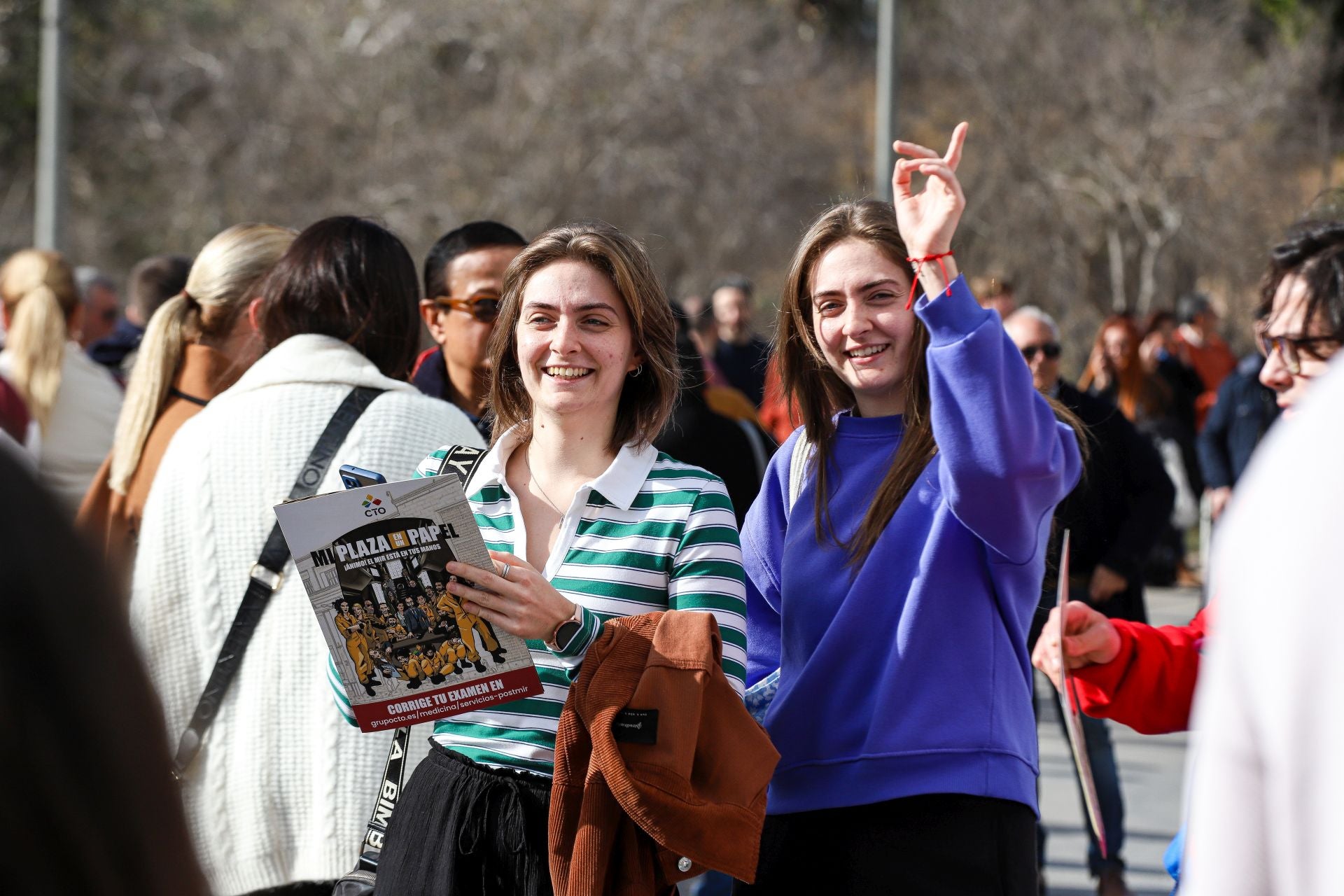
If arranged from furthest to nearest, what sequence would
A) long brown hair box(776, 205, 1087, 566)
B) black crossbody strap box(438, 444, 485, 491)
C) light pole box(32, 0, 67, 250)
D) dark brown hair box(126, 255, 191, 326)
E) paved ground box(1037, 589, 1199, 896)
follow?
1. light pole box(32, 0, 67, 250)
2. paved ground box(1037, 589, 1199, 896)
3. dark brown hair box(126, 255, 191, 326)
4. black crossbody strap box(438, 444, 485, 491)
5. long brown hair box(776, 205, 1087, 566)

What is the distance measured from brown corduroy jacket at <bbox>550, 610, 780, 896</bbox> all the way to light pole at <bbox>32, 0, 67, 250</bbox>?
27.5 ft

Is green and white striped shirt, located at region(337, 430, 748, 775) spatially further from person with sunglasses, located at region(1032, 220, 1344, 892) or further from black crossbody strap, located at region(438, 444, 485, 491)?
person with sunglasses, located at region(1032, 220, 1344, 892)

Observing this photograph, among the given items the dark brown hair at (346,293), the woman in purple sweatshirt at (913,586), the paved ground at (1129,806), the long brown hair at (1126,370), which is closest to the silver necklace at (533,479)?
the woman in purple sweatshirt at (913,586)

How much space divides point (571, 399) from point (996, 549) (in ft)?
2.69

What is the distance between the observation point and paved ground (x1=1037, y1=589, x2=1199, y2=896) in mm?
5902

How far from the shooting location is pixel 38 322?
5453 mm

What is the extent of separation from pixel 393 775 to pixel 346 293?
1.11m

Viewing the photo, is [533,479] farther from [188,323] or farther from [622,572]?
[188,323]

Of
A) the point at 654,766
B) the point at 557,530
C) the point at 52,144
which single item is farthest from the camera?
the point at 52,144

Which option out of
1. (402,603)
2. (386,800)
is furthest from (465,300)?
(402,603)

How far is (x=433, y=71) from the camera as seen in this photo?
1069 inches

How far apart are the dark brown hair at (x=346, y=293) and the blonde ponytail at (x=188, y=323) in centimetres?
43

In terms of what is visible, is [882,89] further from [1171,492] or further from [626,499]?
[626,499]

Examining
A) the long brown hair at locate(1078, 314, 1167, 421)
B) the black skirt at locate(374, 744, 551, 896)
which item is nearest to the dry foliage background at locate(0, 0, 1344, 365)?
the long brown hair at locate(1078, 314, 1167, 421)
